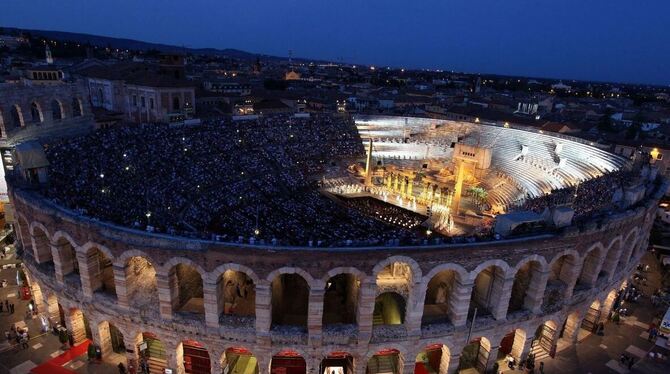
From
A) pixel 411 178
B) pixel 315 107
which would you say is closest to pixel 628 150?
pixel 411 178

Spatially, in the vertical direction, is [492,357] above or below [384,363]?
above

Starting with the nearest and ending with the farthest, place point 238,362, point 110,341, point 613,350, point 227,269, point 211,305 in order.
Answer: point 227,269 → point 211,305 → point 238,362 → point 110,341 → point 613,350

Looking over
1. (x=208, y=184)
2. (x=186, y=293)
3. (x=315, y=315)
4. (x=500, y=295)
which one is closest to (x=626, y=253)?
(x=500, y=295)

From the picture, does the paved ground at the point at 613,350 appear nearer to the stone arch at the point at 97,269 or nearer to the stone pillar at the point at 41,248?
the stone arch at the point at 97,269

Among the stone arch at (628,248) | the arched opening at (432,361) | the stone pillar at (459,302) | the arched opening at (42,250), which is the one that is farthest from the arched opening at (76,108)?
the stone arch at (628,248)

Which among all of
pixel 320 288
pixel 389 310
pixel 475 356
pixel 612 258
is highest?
pixel 320 288

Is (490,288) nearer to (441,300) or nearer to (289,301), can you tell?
(441,300)
